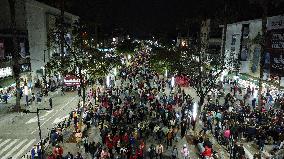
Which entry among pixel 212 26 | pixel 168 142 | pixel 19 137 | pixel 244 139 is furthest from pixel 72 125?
pixel 212 26

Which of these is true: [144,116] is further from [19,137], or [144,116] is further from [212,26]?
[212,26]

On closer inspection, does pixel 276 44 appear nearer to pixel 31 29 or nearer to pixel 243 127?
pixel 243 127

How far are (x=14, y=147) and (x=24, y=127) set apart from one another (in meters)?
5.28

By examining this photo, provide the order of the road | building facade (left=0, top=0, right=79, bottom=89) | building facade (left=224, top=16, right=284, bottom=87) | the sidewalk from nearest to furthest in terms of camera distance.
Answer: the road → building facade (left=224, top=16, right=284, bottom=87) → the sidewalk → building facade (left=0, top=0, right=79, bottom=89)

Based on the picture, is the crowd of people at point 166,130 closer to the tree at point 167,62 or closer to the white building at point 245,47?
the white building at point 245,47

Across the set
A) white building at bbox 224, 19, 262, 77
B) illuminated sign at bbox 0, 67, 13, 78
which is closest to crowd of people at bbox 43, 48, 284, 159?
white building at bbox 224, 19, 262, 77

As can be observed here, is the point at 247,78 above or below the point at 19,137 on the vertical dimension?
above

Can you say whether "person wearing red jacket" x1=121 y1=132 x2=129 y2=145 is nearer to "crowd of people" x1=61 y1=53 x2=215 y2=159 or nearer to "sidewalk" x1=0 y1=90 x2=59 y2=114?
"crowd of people" x1=61 y1=53 x2=215 y2=159

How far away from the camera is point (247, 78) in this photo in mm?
43500

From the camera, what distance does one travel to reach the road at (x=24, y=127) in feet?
79.1

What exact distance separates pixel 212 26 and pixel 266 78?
43.6 metres

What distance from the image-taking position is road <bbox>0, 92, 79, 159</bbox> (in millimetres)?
24109

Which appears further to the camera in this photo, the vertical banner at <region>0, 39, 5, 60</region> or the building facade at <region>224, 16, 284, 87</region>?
the vertical banner at <region>0, 39, 5, 60</region>

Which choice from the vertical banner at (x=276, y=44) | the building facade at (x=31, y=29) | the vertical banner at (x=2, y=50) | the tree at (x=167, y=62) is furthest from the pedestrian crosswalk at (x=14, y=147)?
the tree at (x=167, y=62)
